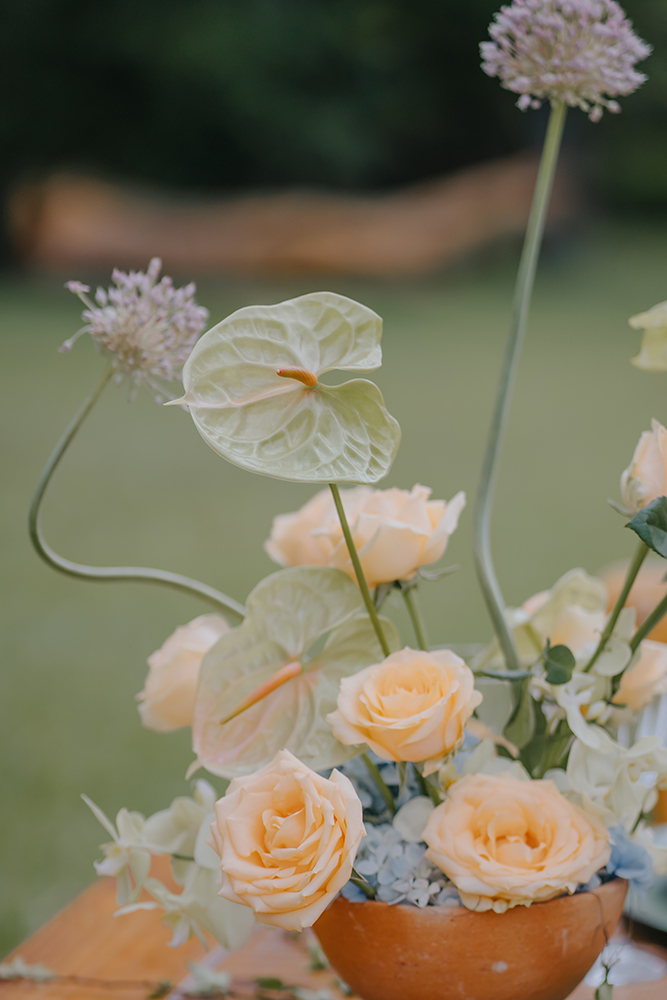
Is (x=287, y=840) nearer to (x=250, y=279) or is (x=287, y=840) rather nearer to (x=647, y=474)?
(x=647, y=474)

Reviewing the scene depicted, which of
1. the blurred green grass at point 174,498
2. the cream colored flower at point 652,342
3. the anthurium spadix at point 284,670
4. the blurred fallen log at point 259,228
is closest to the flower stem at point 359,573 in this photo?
the anthurium spadix at point 284,670

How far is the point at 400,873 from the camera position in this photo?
1.06ft

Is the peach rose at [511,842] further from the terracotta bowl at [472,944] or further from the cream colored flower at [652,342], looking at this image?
the cream colored flower at [652,342]

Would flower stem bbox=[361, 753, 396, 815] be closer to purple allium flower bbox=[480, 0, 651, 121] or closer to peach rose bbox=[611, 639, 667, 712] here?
peach rose bbox=[611, 639, 667, 712]

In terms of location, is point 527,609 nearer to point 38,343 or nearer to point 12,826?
point 12,826

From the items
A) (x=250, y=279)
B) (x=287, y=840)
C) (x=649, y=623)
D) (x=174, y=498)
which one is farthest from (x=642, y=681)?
(x=250, y=279)

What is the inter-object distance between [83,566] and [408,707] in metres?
0.13

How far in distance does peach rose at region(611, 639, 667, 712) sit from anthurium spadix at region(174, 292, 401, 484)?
0.14 metres

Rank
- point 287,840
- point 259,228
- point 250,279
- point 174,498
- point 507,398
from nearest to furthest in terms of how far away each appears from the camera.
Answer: point 287,840 → point 507,398 → point 174,498 → point 250,279 → point 259,228

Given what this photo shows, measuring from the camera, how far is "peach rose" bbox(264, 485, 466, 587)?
0.34 m

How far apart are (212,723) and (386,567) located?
0.08 m

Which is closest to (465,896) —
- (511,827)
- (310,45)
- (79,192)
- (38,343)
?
(511,827)

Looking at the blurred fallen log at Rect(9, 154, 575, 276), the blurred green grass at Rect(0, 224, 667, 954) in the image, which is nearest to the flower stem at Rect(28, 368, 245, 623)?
the blurred green grass at Rect(0, 224, 667, 954)

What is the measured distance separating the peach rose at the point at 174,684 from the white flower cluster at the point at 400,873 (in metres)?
0.09
